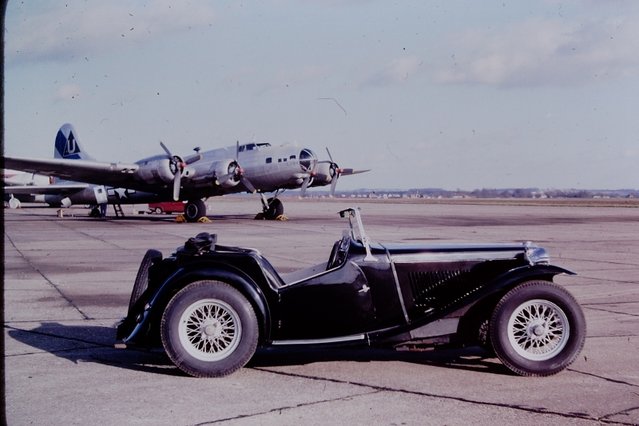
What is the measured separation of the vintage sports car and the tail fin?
131ft

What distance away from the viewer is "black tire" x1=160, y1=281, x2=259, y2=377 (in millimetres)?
5718

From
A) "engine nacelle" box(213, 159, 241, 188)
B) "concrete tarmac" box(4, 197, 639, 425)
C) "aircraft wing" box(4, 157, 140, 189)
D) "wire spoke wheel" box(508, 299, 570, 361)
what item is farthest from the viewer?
"engine nacelle" box(213, 159, 241, 188)

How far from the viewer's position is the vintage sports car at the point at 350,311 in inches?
228

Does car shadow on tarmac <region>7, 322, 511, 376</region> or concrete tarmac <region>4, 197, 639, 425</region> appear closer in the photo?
concrete tarmac <region>4, 197, 639, 425</region>

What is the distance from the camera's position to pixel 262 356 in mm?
6648

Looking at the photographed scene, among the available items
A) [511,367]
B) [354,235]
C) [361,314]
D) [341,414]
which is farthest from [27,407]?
[511,367]

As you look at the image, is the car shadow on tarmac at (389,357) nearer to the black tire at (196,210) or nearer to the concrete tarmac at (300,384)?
the concrete tarmac at (300,384)

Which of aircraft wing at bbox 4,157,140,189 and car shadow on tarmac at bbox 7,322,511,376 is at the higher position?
aircraft wing at bbox 4,157,140,189

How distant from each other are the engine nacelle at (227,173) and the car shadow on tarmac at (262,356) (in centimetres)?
2753

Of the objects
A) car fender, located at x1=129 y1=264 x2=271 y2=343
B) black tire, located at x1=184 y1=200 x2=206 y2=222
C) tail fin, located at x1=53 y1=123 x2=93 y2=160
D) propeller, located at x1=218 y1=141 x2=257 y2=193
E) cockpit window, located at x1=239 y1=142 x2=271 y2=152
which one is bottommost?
car fender, located at x1=129 y1=264 x2=271 y2=343

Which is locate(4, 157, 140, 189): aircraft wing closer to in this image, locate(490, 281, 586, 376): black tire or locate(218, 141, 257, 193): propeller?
locate(218, 141, 257, 193): propeller

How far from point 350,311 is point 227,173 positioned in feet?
96.4

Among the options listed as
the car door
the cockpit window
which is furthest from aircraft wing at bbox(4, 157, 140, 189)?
the car door

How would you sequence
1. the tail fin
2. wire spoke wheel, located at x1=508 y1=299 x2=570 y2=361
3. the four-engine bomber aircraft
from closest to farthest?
1. wire spoke wheel, located at x1=508 y1=299 x2=570 y2=361
2. the four-engine bomber aircraft
3. the tail fin
